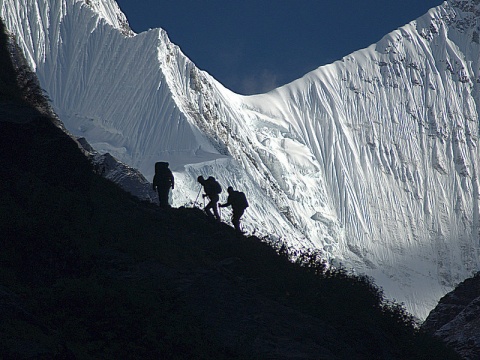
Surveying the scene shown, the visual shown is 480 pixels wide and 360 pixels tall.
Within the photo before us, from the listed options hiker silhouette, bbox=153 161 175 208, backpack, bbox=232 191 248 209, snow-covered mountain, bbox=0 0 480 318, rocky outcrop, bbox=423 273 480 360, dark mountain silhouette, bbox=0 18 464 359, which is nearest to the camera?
dark mountain silhouette, bbox=0 18 464 359

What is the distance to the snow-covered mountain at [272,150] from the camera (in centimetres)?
14225

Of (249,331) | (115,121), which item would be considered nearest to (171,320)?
(249,331)

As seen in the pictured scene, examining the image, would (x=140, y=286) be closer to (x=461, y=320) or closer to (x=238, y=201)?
(x=238, y=201)

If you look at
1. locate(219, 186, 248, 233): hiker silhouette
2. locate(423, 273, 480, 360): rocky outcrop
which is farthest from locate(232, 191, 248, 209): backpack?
locate(423, 273, 480, 360): rocky outcrop

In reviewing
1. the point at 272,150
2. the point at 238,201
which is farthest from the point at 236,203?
the point at 272,150

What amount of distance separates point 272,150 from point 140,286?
154 m

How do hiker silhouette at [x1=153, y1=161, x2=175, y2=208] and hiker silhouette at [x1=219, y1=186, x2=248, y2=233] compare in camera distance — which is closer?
hiker silhouette at [x1=153, y1=161, x2=175, y2=208]

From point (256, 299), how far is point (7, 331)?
5.32 meters

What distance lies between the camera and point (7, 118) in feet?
58.9

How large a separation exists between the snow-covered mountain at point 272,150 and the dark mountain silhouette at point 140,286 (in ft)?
312

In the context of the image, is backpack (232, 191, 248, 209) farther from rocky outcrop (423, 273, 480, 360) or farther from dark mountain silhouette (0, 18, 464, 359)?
rocky outcrop (423, 273, 480, 360)

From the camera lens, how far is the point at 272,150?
169 m

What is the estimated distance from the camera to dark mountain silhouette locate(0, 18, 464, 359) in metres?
13.7

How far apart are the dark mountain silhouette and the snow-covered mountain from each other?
95158mm
